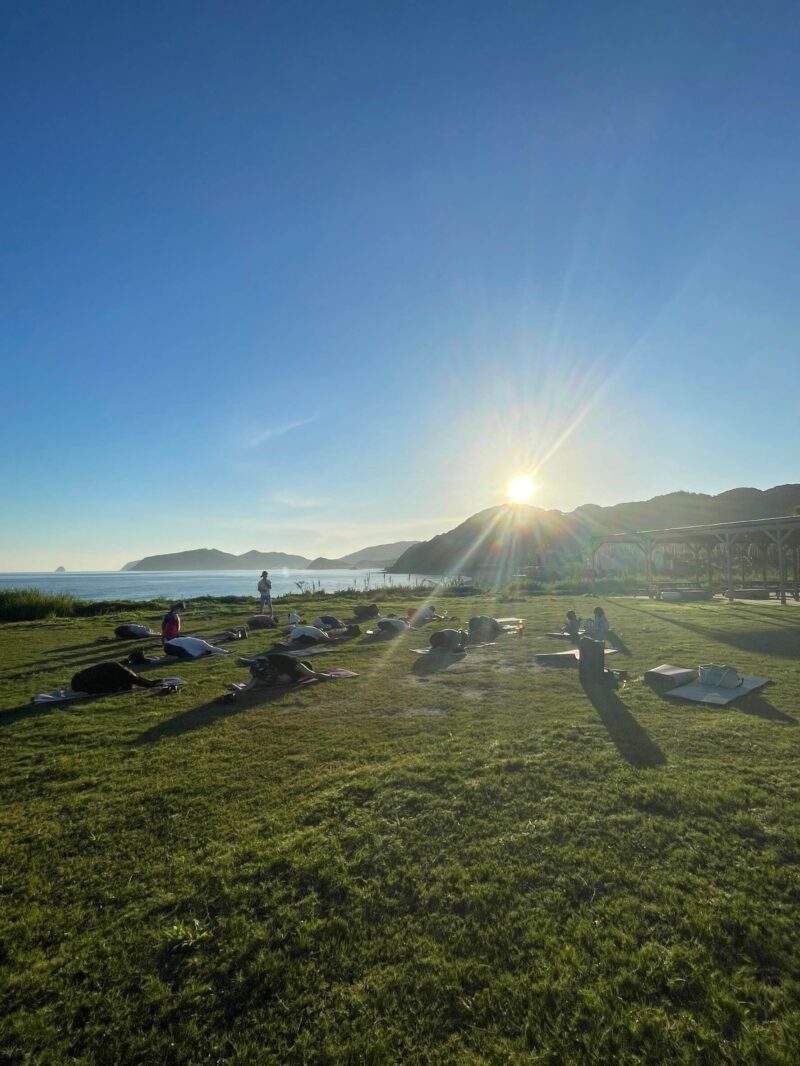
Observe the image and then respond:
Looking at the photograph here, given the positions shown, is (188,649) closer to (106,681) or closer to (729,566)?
(106,681)

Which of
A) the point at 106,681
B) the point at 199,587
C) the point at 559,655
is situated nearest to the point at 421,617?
the point at 559,655

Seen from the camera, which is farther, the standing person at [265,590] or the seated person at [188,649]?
the standing person at [265,590]

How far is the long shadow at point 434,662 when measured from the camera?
36.1ft

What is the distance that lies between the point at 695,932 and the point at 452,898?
60.4 inches

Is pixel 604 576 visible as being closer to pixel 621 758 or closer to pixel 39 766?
pixel 621 758

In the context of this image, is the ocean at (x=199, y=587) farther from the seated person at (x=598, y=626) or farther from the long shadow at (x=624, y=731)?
the long shadow at (x=624, y=731)

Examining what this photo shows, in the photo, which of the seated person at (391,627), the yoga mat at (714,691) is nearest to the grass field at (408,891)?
the yoga mat at (714,691)

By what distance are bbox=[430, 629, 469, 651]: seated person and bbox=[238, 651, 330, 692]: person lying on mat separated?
389 cm

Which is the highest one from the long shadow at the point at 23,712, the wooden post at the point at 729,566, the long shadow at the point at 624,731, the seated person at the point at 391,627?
the wooden post at the point at 729,566

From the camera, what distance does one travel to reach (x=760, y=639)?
1335 cm

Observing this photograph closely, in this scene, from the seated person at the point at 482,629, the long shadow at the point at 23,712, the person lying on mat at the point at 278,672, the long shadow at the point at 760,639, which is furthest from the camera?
the seated person at the point at 482,629

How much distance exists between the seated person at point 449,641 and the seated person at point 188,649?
5882 millimetres

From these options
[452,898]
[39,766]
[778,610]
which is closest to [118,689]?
[39,766]

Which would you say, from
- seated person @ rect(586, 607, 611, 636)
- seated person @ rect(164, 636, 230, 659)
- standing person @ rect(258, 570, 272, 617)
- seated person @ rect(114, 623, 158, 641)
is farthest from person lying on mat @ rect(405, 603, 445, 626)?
seated person @ rect(114, 623, 158, 641)
